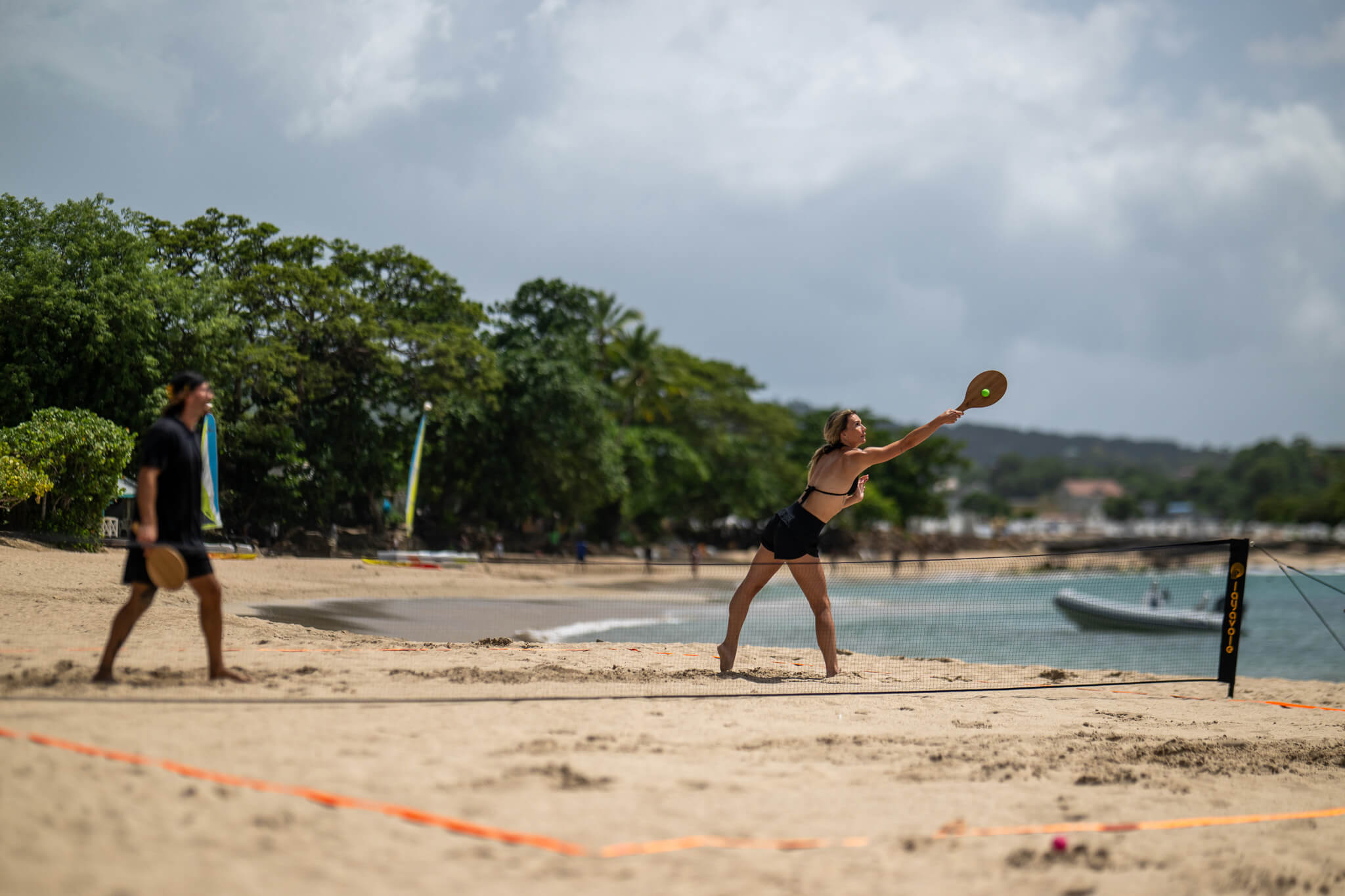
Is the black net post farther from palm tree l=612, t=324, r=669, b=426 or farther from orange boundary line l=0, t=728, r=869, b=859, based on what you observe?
palm tree l=612, t=324, r=669, b=426

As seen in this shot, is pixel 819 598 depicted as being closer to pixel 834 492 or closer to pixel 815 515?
pixel 815 515

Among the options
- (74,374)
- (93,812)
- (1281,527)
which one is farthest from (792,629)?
(1281,527)

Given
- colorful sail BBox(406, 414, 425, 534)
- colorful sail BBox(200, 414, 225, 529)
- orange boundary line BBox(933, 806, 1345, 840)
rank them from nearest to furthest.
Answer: orange boundary line BBox(933, 806, 1345, 840), colorful sail BBox(200, 414, 225, 529), colorful sail BBox(406, 414, 425, 534)

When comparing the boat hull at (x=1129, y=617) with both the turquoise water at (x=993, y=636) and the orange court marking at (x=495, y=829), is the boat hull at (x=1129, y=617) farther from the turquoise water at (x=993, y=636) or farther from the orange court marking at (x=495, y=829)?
the orange court marking at (x=495, y=829)

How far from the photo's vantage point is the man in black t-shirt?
5062mm

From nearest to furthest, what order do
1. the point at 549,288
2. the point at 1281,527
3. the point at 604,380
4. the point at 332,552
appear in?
the point at 332,552 < the point at 549,288 < the point at 604,380 < the point at 1281,527

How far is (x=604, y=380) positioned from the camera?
48.3 meters

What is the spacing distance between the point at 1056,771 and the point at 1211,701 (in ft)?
14.3

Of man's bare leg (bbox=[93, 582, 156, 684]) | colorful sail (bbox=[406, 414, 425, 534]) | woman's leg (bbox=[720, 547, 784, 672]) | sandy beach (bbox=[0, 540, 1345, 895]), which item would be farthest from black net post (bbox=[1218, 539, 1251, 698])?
colorful sail (bbox=[406, 414, 425, 534])

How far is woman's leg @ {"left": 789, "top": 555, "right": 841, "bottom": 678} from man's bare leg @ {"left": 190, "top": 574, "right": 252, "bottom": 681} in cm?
410

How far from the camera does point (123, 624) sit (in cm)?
518

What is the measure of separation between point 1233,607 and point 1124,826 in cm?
551

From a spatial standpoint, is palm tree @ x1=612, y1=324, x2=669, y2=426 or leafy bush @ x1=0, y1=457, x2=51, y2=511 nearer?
leafy bush @ x1=0, y1=457, x2=51, y2=511

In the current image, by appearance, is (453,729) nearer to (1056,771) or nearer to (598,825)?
(598,825)
